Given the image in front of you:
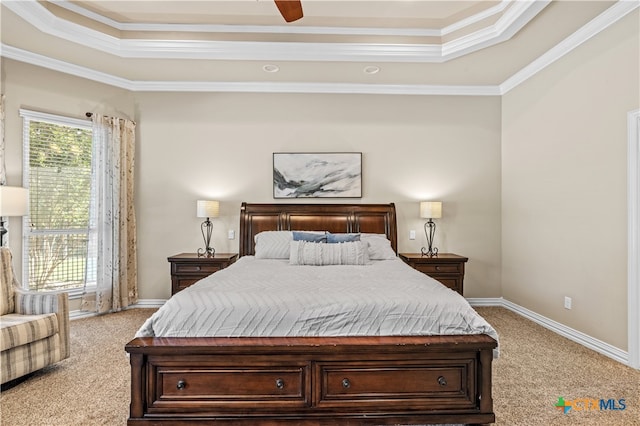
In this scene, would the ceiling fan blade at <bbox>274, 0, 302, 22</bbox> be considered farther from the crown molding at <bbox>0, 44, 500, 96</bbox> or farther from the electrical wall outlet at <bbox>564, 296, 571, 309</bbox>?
the electrical wall outlet at <bbox>564, 296, 571, 309</bbox>

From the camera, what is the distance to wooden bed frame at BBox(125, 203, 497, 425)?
1.91 meters

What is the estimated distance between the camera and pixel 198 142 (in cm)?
455

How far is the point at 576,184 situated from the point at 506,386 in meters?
2.15

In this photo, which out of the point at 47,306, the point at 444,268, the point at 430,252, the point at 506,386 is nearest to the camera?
the point at 506,386

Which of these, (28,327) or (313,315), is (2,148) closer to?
(28,327)

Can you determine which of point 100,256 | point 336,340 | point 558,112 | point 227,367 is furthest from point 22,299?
point 558,112

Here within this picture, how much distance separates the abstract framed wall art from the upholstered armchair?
2.63 m

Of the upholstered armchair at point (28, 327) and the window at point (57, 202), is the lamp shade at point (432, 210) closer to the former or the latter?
the upholstered armchair at point (28, 327)

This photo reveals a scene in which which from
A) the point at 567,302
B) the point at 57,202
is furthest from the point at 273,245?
the point at 567,302

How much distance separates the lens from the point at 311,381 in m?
1.95

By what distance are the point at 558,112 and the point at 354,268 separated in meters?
2.80

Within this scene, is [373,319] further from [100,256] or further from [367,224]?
[100,256]

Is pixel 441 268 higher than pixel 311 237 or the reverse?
the reverse

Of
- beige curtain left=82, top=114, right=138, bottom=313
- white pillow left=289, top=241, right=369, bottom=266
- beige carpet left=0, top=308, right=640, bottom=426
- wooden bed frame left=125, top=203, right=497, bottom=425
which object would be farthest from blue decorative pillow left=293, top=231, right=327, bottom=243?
beige curtain left=82, top=114, right=138, bottom=313
